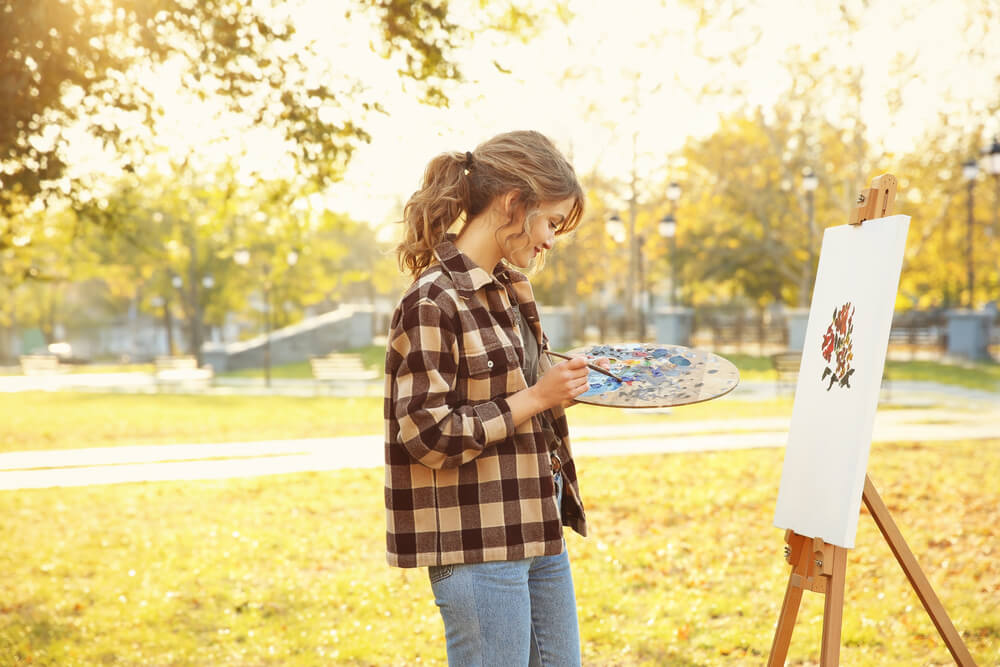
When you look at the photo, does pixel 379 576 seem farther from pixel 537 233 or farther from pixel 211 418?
pixel 211 418

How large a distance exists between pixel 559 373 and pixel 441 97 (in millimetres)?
4912

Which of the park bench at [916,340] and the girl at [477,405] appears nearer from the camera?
the girl at [477,405]

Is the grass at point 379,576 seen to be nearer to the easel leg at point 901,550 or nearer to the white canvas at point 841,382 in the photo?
the easel leg at point 901,550

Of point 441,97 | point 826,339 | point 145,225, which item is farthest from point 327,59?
point 145,225

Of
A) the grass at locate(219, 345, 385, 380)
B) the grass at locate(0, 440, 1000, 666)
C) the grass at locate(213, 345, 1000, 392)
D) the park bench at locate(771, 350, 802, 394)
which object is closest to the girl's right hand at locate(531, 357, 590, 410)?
the grass at locate(0, 440, 1000, 666)

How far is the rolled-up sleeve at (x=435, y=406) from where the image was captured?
7.13ft

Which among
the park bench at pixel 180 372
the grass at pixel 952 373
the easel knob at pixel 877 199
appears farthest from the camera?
the park bench at pixel 180 372

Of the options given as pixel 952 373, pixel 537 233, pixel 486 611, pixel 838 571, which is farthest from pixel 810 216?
pixel 486 611

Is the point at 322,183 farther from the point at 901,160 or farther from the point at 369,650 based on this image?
the point at 901,160

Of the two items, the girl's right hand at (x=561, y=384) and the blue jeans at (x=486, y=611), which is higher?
the girl's right hand at (x=561, y=384)

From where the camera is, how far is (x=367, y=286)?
66.6 meters

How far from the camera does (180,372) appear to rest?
95.6ft

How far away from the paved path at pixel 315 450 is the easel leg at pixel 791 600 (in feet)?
25.4

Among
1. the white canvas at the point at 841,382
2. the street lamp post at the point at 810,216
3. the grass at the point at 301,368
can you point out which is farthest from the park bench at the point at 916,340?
the white canvas at the point at 841,382
